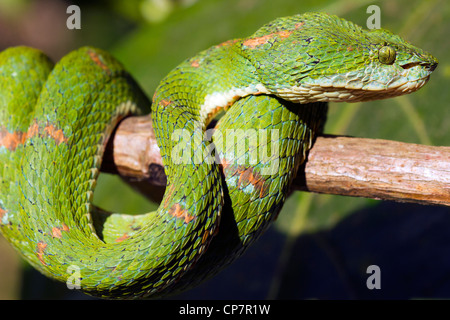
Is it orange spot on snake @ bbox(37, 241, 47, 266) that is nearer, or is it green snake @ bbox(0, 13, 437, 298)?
green snake @ bbox(0, 13, 437, 298)

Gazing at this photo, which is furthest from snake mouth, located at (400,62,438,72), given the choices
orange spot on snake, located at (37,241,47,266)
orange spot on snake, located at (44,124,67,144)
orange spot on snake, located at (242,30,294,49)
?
orange spot on snake, located at (37,241,47,266)

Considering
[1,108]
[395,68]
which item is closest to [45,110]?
[1,108]

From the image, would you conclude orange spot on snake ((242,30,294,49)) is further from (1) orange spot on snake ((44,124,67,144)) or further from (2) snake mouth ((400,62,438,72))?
(1) orange spot on snake ((44,124,67,144))
